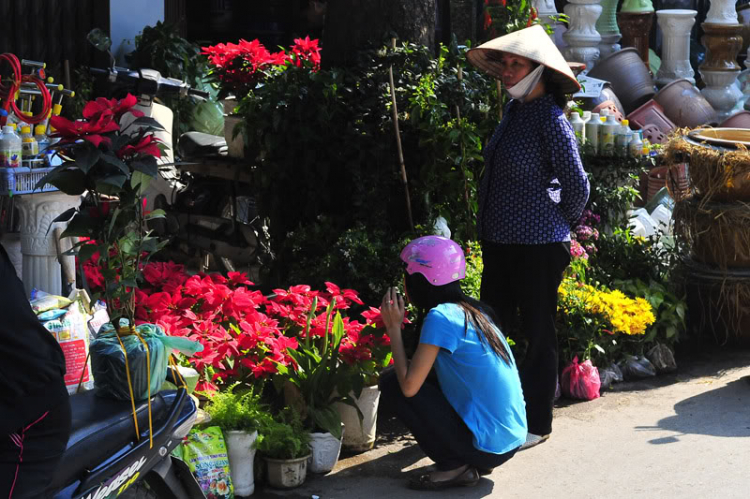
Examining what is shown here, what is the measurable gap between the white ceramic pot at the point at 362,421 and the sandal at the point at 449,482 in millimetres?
428

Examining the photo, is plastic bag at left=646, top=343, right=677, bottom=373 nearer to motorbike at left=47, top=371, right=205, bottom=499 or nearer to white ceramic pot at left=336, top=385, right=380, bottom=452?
white ceramic pot at left=336, top=385, right=380, bottom=452

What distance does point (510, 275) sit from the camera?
5.02 metres

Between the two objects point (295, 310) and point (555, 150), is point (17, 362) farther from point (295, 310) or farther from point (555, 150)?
point (555, 150)

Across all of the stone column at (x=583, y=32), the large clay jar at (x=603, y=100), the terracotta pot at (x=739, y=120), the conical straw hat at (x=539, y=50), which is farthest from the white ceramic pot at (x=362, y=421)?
the terracotta pot at (x=739, y=120)

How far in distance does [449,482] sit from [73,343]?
65.7 inches

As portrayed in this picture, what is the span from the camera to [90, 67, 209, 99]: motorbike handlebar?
6.88 metres

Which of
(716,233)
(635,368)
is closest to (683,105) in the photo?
(716,233)

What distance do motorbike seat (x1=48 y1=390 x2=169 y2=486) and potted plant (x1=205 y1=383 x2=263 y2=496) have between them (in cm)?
88

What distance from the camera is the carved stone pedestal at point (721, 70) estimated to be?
1108cm

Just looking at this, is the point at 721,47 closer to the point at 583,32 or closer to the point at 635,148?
the point at 583,32

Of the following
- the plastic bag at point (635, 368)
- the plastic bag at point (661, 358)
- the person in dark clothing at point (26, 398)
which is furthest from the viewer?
the plastic bag at point (661, 358)

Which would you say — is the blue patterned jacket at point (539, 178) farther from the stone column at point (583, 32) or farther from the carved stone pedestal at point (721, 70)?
the carved stone pedestal at point (721, 70)

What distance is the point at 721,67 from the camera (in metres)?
11.1

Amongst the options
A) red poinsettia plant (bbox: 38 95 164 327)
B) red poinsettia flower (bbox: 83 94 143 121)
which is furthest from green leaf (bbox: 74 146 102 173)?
red poinsettia flower (bbox: 83 94 143 121)
